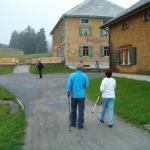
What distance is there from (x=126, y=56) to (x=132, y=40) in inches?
90.9

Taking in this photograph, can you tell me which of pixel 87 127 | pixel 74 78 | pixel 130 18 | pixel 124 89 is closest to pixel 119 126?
pixel 87 127

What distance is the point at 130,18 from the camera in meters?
30.2

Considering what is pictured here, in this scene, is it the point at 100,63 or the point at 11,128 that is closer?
the point at 11,128

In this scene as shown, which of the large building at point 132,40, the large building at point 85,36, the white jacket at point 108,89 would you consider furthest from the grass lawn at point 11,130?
the large building at point 85,36

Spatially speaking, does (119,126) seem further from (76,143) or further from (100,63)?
(100,63)

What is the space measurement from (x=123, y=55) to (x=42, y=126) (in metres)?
22.2

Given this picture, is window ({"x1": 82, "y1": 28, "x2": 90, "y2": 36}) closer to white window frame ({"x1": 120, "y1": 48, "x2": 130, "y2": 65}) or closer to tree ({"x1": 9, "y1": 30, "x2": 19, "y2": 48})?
white window frame ({"x1": 120, "y1": 48, "x2": 130, "y2": 65})

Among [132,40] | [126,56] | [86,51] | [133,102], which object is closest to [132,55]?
[132,40]

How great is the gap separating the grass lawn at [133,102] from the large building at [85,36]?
102 ft

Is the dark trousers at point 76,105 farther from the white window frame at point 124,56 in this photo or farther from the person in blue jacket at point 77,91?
the white window frame at point 124,56

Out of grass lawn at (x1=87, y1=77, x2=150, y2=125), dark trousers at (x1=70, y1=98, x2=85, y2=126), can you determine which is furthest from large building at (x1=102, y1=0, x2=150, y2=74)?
dark trousers at (x1=70, y1=98, x2=85, y2=126)

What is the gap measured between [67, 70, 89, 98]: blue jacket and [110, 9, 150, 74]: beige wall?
1701 cm

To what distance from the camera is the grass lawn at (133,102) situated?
37.7 ft

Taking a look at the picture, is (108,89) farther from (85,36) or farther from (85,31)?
(85,31)
